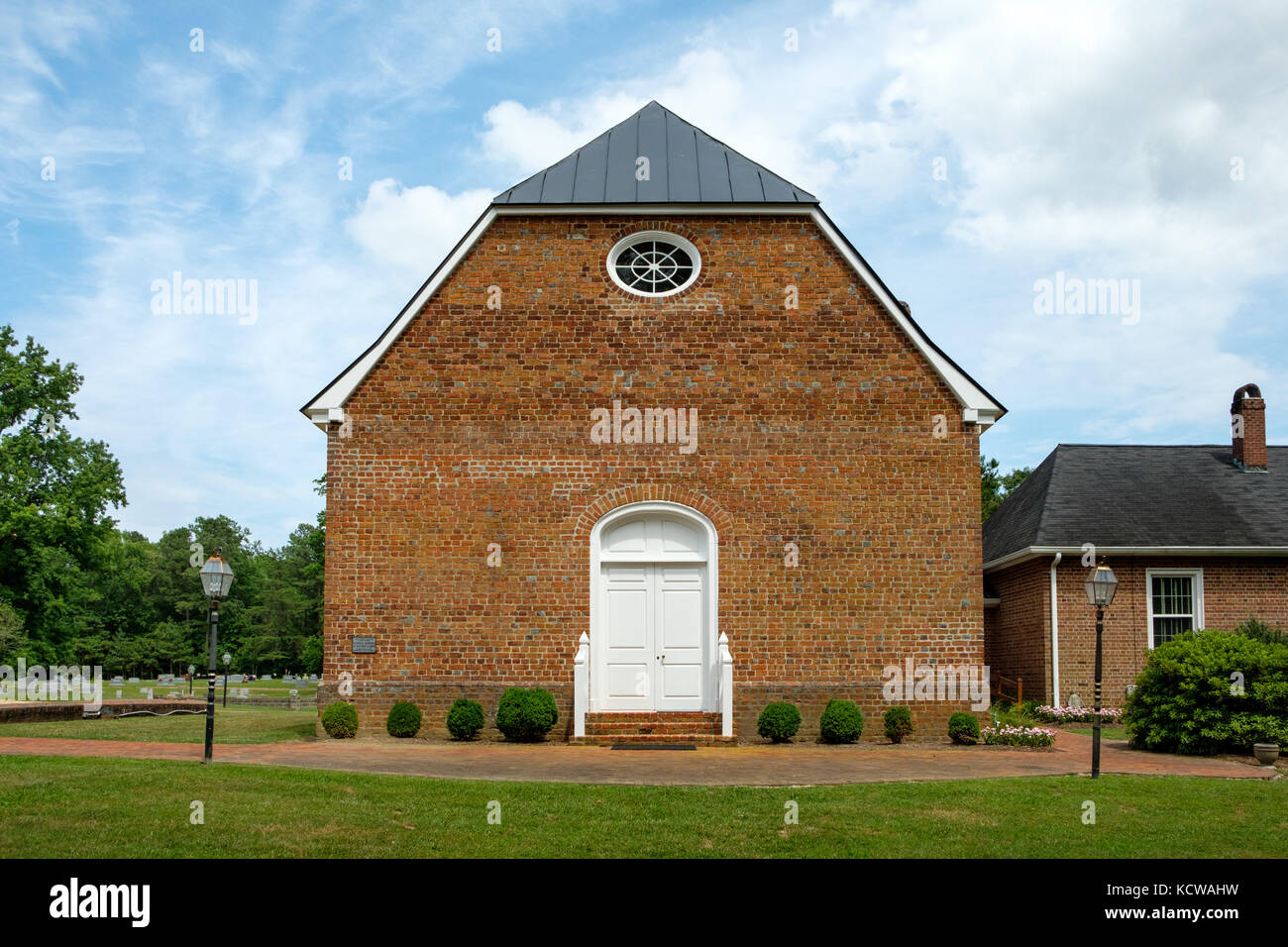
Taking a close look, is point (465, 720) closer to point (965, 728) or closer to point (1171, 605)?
point (965, 728)

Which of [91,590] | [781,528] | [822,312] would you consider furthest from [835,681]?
[91,590]

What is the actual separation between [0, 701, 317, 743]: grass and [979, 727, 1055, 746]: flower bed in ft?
33.5

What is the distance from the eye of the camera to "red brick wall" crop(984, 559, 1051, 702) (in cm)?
2131

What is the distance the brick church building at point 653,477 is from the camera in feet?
51.7

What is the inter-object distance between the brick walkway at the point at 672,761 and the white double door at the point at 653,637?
1.56m

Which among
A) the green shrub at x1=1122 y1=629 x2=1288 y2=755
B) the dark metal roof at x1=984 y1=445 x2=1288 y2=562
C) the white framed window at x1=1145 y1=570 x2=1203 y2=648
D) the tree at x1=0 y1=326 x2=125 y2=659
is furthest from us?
the tree at x1=0 y1=326 x2=125 y2=659

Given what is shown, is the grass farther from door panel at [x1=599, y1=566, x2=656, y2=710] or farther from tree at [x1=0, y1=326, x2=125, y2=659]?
tree at [x1=0, y1=326, x2=125, y2=659]

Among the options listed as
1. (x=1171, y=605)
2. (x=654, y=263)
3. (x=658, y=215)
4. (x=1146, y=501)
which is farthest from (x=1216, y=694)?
(x=658, y=215)

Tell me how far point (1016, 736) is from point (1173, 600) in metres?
8.42

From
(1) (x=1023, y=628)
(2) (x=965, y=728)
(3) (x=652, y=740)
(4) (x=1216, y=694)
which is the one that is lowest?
(3) (x=652, y=740)

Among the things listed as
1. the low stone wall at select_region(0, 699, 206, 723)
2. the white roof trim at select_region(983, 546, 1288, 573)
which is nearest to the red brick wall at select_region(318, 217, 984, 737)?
the white roof trim at select_region(983, 546, 1288, 573)

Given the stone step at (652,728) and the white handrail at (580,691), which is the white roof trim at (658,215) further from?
the stone step at (652,728)

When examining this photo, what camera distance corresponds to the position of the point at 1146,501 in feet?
75.4

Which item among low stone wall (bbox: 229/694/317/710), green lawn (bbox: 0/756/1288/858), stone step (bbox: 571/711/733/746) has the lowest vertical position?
low stone wall (bbox: 229/694/317/710)
